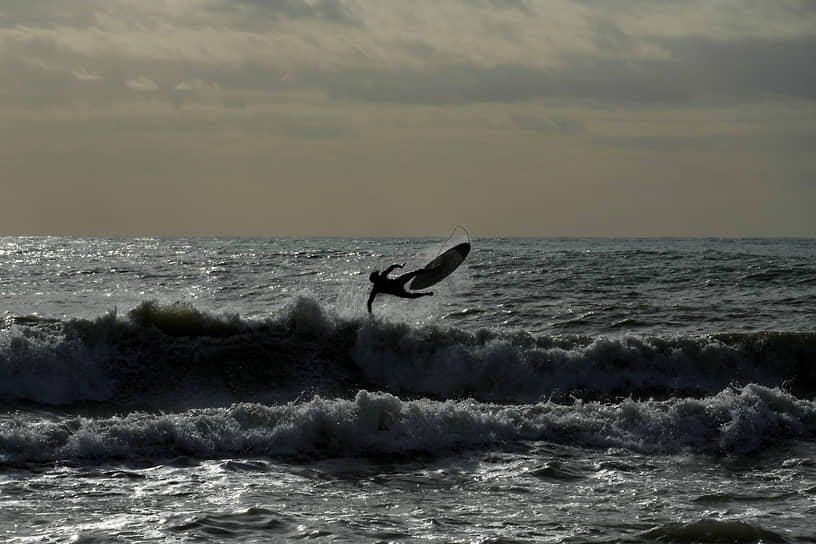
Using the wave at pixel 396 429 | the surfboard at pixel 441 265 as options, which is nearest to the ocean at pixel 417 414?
the wave at pixel 396 429

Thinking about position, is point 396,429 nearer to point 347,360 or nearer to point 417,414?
point 417,414

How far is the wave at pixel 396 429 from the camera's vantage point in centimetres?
1109

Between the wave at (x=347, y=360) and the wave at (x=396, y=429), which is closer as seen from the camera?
the wave at (x=396, y=429)

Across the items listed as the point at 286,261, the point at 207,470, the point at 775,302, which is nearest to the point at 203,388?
the point at 207,470

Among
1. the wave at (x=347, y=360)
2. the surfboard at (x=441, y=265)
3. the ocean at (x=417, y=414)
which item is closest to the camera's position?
the ocean at (x=417, y=414)

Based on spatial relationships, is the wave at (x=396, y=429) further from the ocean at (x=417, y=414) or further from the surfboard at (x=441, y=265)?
the surfboard at (x=441, y=265)

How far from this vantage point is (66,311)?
2092 centimetres

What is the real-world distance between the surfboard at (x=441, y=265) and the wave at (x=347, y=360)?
92 cm

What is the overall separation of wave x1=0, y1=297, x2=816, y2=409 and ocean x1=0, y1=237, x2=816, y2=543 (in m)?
0.05

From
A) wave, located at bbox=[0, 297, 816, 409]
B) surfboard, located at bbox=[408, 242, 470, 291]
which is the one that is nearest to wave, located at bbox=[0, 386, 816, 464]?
wave, located at bbox=[0, 297, 816, 409]

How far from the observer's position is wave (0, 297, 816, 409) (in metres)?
15.8

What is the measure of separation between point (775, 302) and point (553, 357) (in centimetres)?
889

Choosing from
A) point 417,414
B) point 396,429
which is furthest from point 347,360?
point 396,429

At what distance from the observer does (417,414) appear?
12.3 metres
